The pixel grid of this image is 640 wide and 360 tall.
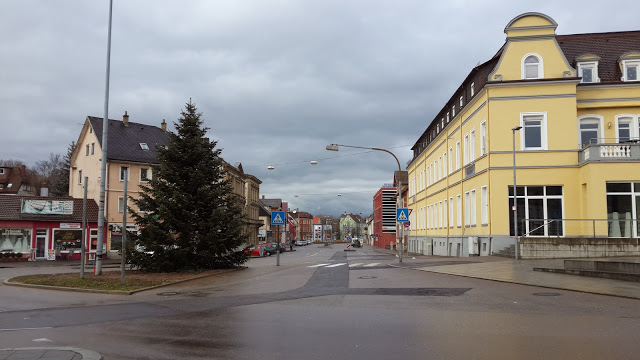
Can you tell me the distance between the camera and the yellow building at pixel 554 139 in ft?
89.6

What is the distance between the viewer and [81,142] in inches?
2201

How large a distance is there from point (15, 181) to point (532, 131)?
85212 millimetres

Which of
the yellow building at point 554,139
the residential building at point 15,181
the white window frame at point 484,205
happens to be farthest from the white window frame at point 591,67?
the residential building at point 15,181

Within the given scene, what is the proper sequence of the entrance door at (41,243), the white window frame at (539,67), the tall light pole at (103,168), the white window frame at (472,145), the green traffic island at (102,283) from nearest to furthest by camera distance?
the green traffic island at (102,283) < the tall light pole at (103,168) < the white window frame at (539,67) < the white window frame at (472,145) < the entrance door at (41,243)

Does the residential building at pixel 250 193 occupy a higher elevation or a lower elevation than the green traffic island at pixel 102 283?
higher

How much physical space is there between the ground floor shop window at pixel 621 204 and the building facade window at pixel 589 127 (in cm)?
427

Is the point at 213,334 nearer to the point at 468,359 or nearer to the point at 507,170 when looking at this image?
the point at 468,359

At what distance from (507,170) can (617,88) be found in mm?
8568

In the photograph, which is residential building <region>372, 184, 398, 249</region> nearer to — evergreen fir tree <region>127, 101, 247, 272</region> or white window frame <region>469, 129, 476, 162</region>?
white window frame <region>469, 129, 476, 162</region>

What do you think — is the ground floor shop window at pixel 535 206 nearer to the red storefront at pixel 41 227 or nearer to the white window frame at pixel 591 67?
the white window frame at pixel 591 67

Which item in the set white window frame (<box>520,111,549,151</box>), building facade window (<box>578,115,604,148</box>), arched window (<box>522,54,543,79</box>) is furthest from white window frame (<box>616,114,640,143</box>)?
arched window (<box>522,54,543,79</box>)

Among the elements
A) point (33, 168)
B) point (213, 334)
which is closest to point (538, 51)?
point (213, 334)

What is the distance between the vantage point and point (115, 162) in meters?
51.1

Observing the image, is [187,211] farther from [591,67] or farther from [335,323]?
[591,67]
